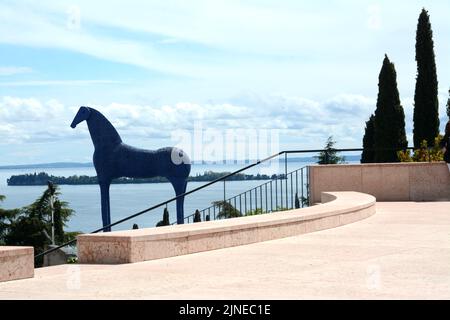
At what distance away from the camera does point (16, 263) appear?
7914 mm

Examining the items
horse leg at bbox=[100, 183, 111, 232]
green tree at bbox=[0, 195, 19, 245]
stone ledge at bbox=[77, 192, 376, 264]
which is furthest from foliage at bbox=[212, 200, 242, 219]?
green tree at bbox=[0, 195, 19, 245]

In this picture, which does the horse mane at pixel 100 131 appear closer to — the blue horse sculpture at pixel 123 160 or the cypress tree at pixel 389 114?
the blue horse sculpture at pixel 123 160

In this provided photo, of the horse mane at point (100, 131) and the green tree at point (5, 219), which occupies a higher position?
the horse mane at point (100, 131)

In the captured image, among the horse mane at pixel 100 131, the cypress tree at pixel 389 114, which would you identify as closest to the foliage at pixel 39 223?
the horse mane at pixel 100 131

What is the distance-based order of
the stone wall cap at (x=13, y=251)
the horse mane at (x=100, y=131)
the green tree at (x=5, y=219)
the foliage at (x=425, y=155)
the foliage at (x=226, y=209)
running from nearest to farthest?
the stone wall cap at (x=13, y=251)
the foliage at (x=226, y=209)
the foliage at (x=425, y=155)
the horse mane at (x=100, y=131)
the green tree at (x=5, y=219)

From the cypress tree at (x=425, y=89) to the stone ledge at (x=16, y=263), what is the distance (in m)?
25.3

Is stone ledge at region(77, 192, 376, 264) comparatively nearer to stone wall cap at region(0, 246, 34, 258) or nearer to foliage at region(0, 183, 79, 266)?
stone wall cap at region(0, 246, 34, 258)

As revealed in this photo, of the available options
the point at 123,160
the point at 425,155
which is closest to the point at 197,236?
the point at 425,155

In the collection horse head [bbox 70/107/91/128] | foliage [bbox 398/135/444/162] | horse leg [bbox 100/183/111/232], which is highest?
horse head [bbox 70/107/91/128]

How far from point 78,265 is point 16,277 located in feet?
4.05

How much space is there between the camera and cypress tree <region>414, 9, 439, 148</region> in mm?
31359

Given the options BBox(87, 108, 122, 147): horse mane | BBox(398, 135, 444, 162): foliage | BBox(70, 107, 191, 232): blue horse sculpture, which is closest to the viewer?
BBox(398, 135, 444, 162): foliage

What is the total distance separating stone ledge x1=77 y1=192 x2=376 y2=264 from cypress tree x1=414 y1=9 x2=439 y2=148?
62.1 ft

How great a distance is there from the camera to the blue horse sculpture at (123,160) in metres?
33.9
